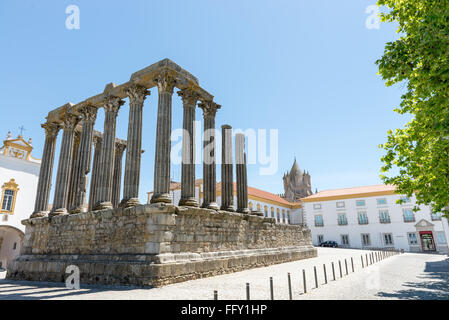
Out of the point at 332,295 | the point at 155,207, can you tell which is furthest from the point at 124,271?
the point at 332,295

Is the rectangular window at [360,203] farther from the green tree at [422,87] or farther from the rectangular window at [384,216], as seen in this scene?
the green tree at [422,87]

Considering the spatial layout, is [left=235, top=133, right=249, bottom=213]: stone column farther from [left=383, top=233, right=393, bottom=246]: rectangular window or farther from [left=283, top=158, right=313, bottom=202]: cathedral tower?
[left=283, top=158, right=313, bottom=202]: cathedral tower

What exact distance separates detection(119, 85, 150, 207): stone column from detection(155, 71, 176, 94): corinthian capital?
1231 mm

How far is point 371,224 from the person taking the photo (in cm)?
3756

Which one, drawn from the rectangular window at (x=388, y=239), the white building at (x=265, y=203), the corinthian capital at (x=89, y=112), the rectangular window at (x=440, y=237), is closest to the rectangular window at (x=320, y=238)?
the white building at (x=265, y=203)

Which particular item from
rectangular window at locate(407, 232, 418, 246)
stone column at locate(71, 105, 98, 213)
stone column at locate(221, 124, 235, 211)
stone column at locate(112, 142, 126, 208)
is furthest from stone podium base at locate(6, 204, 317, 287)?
rectangular window at locate(407, 232, 418, 246)

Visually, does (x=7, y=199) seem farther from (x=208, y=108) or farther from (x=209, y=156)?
(x=208, y=108)

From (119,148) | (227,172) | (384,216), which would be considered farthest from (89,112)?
(384,216)

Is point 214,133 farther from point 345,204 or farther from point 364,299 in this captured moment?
point 345,204

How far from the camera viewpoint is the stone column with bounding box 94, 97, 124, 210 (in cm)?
1175

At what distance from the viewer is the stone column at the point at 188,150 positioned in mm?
11227

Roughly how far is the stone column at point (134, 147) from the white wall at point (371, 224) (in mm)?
36361
